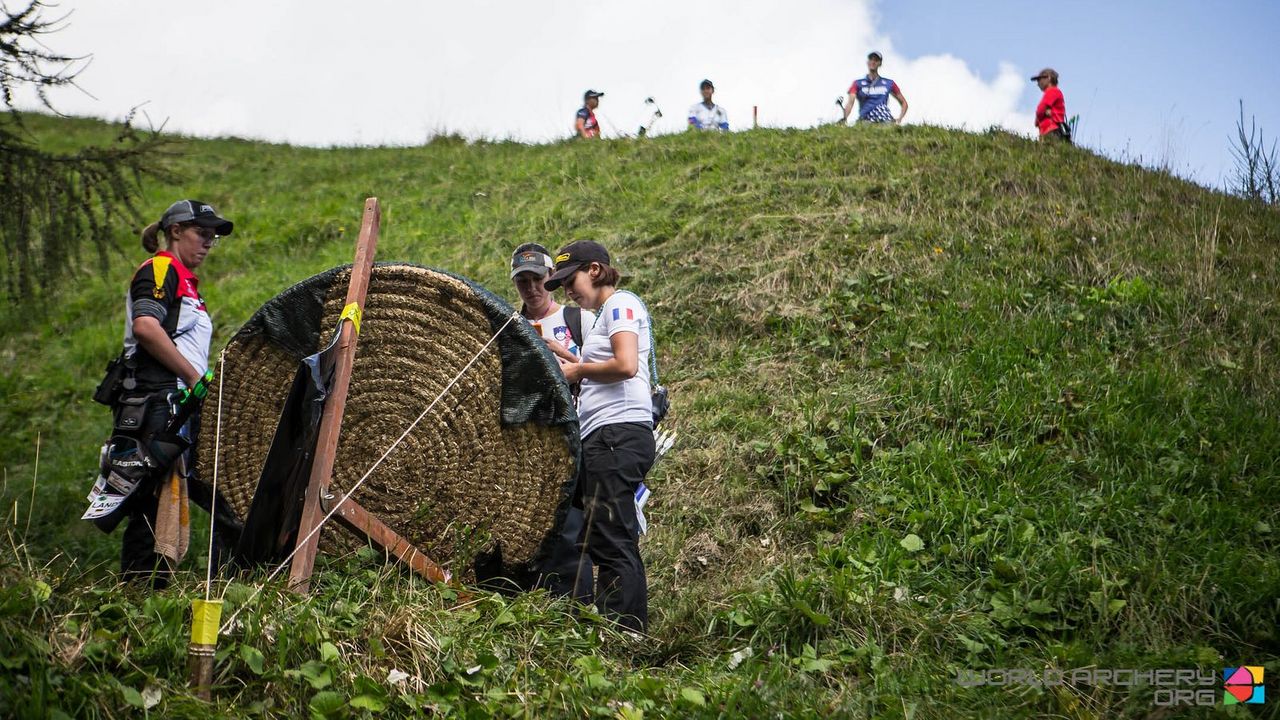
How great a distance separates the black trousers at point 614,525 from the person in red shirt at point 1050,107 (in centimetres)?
1009

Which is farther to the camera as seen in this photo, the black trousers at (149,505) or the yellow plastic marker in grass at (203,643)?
the black trousers at (149,505)

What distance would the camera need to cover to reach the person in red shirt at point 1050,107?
40.5 feet

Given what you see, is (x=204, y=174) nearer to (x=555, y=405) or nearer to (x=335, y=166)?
(x=335, y=166)

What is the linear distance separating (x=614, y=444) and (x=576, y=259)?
97 cm

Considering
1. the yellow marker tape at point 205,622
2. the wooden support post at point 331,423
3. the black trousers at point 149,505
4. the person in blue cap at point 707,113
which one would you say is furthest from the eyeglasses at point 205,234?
the person in blue cap at point 707,113

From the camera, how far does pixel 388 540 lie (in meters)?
3.83

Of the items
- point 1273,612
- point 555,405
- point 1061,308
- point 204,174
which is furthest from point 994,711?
point 204,174

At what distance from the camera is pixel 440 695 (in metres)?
3.17

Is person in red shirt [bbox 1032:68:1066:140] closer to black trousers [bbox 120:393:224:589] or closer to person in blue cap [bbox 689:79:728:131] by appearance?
person in blue cap [bbox 689:79:728:131]

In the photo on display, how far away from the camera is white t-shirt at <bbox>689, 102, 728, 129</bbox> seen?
573 inches

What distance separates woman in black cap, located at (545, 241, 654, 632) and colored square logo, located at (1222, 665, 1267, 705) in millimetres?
2375

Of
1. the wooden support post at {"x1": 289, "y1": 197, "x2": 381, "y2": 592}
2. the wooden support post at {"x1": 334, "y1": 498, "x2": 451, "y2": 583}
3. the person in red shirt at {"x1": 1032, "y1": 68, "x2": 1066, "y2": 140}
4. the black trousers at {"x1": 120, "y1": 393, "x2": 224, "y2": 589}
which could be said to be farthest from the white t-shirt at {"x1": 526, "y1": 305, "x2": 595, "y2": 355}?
the person in red shirt at {"x1": 1032, "y1": 68, "x2": 1066, "y2": 140}

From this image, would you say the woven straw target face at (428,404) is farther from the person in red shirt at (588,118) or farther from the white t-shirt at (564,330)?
the person in red shirt at (588,118)

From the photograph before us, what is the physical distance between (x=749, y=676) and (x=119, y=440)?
3066 millimetres
